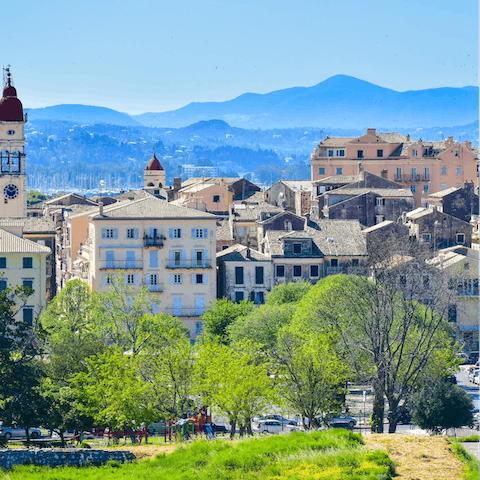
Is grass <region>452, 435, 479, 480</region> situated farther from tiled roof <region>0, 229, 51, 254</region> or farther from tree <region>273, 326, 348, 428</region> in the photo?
tiled roof <region>0, 229, 51, 254</region>

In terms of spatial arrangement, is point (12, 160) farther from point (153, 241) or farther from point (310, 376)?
Answer: point (310, 376)

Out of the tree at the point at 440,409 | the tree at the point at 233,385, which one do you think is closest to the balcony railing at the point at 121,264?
the tree at the point at 233,385

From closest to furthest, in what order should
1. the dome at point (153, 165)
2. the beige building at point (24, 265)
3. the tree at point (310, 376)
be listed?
the tree at point (310, 376) < the beige building at point (24, 265) < the dome at point (153, 165)

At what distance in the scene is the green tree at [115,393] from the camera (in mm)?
51625

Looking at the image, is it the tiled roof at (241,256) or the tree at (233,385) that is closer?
the tree at (233,385)

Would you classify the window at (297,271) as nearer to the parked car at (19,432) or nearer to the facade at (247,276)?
the facade at (247,276)

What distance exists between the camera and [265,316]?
242 feet

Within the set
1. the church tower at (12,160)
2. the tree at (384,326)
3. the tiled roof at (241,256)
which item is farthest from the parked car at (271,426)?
the church tower at (12,160)

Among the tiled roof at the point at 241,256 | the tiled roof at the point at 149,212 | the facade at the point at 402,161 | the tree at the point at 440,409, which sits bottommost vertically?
the tree at the point at 440,409

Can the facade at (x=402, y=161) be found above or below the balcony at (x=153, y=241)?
above

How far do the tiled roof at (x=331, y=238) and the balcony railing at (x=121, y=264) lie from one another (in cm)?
1029

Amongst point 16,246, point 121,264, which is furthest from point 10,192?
point 121,264

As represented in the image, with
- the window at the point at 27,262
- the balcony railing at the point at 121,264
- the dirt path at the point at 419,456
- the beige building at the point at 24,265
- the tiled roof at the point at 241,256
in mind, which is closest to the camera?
the dirt path at the point at 419,456

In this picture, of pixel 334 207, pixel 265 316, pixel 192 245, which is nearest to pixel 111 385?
pixel 265 316
